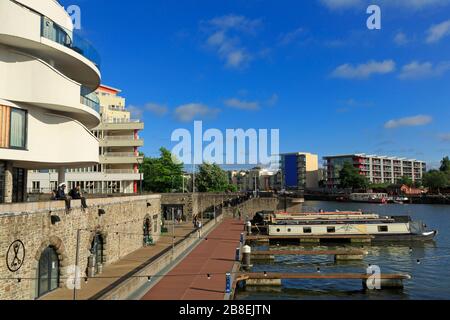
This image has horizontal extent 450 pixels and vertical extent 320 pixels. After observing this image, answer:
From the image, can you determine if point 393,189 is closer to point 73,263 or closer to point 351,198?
point 351,198

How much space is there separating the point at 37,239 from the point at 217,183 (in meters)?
88.9

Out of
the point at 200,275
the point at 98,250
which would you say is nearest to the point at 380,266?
the point at 200,275

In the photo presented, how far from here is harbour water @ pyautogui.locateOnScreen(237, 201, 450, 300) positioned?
26.5m

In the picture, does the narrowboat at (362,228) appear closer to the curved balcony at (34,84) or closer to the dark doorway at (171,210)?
the dark doorway at (171,210)

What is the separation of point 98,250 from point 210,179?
261 ft

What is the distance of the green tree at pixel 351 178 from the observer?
18512 cm

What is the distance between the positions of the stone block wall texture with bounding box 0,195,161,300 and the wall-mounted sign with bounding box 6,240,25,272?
156 mm

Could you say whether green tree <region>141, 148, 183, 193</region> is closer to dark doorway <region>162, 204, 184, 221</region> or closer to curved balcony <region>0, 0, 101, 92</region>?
dark doorway <region>162, 204, 184, 221</region>

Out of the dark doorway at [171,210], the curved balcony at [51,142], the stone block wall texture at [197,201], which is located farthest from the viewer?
the stone block wall texture at [197,201]

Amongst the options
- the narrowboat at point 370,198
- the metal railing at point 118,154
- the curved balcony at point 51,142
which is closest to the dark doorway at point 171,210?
the metal railing at point 118,154

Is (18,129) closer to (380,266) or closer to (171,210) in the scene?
(380,266)

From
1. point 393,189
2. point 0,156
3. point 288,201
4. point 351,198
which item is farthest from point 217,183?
point 393,189

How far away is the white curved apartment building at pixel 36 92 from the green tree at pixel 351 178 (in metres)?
172

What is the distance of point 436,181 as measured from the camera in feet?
531
